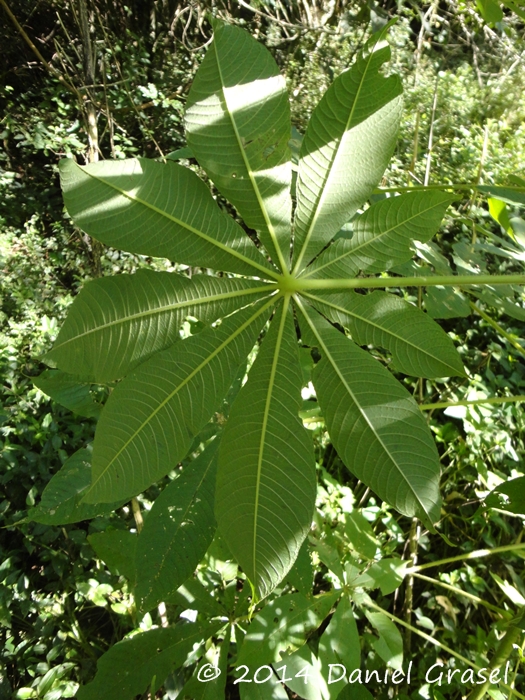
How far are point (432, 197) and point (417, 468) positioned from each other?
367mm

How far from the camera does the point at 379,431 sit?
655mm

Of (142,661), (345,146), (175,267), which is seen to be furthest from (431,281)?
(175,267)

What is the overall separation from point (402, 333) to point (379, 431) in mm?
143

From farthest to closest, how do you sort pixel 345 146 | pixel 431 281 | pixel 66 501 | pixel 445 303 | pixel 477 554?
pixel 477 554, pixel 445 303, pixel 66 501, pixel 345 146, pixel 431 281

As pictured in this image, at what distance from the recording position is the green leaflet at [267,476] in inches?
23.9

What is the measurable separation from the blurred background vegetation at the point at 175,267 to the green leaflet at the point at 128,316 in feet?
1.23

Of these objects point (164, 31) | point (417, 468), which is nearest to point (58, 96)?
point (164, 31)

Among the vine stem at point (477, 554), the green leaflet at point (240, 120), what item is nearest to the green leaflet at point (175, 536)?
the green leaflet at point (240, 120)

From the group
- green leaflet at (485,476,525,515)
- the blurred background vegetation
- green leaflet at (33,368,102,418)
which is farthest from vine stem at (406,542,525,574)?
green leaflet at (33,368,102,418)

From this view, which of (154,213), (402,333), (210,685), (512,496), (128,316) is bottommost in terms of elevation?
(210,685)

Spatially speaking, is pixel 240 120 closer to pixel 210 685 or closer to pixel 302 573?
pixel 302 573

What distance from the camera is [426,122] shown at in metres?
3.73

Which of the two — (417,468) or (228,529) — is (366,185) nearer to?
(417,468)

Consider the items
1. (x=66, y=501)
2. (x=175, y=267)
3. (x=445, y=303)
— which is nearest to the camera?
(x=66, y=501)
